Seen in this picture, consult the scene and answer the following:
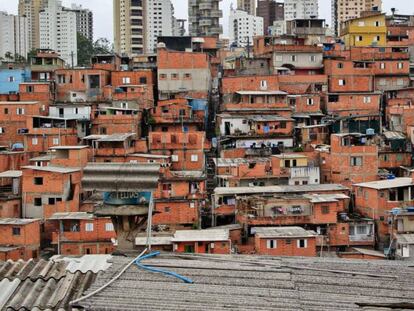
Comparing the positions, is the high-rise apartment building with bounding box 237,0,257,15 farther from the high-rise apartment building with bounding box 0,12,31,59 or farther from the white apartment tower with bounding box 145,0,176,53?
the high-rise apartment building with bounding box 0,12,31,59

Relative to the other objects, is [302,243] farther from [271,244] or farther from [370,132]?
[370,132]

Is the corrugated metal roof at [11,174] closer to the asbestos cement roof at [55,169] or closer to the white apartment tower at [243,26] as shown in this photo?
the asbestos cement roof at [55,169]

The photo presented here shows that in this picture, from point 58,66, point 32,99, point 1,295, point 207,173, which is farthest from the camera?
point 58,66

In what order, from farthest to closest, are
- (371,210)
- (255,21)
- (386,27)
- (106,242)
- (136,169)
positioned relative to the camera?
(255,21)
(386,27)
(371,210)
(106,242)
(136,169)

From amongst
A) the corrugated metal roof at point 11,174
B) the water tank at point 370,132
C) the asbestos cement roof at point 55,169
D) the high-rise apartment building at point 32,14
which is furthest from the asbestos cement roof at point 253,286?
the high-rise apartment building at point 32,14

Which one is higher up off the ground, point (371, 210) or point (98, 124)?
point (98, 124)

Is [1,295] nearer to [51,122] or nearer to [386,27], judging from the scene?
[51,122]

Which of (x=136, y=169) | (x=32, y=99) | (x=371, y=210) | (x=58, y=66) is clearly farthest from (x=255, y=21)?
(x=136, y=169)
